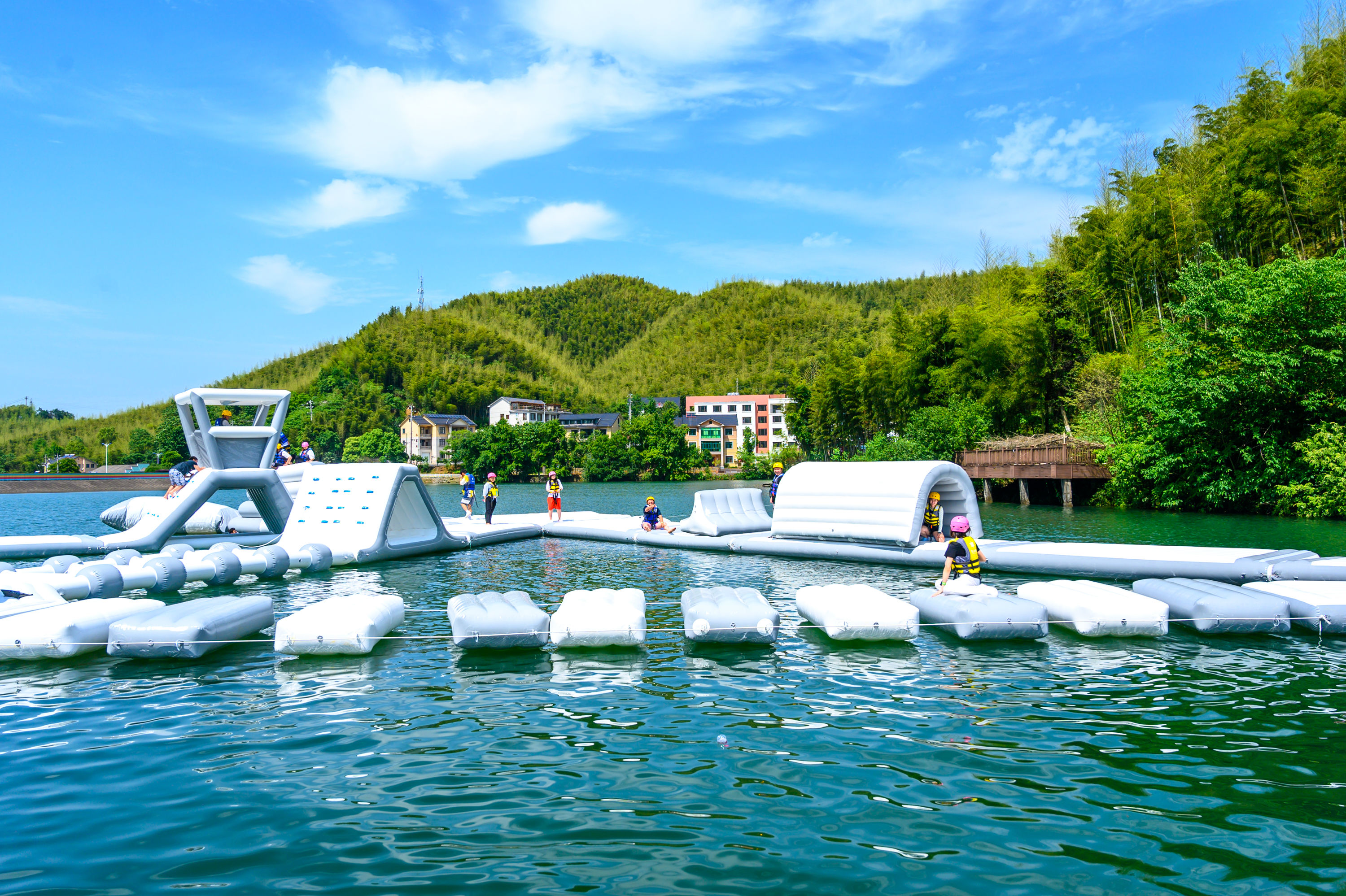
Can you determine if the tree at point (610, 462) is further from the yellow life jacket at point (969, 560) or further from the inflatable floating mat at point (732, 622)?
the inflatable floating mat at point (732, 622)

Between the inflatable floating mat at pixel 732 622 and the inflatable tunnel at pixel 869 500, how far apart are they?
7336 millimetres

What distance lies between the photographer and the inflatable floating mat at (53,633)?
8.83 meters

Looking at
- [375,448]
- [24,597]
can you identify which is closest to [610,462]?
[375,448]

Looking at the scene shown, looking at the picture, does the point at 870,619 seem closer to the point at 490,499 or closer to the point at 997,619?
the point at 997,619

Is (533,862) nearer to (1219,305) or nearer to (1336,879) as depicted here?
(1336,879)

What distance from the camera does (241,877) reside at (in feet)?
14.2

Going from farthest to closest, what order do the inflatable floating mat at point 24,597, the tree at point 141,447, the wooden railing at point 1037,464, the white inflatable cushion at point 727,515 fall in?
the tree at point 141,447 → the wooden railing at point 1037,464 → the white inflatable cushion at point 727,515 → the inflatable floating mat at point 24,597

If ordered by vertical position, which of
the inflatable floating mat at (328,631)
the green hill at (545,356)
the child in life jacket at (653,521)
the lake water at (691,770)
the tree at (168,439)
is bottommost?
A: the lake water at (691,770)

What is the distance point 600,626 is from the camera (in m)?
9.05

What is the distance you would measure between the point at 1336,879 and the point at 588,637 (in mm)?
6499

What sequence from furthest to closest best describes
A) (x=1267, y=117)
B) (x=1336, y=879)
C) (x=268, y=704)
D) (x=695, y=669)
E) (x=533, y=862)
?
(x=1267, y=117) < (x=695, y=669) < (x=268, y=704) < (x=533, y=862) < (x=1336, y=879)

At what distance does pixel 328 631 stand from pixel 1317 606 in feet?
37.0

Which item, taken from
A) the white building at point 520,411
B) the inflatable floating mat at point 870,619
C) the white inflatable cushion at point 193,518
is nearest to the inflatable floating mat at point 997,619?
the inflatable floating mat at point 870,619

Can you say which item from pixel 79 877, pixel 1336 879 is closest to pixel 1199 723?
pixel 1336 879
